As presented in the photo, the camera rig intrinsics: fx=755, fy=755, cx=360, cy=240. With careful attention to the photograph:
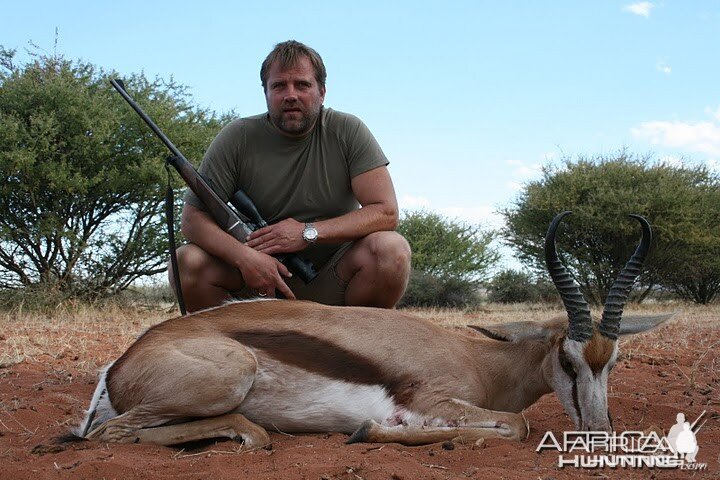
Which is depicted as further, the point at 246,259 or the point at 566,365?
the point at 246,259

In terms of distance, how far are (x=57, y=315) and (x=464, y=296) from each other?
11494mm

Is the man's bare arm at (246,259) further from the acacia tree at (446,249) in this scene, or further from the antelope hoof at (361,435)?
the acacia tree at (446,249)

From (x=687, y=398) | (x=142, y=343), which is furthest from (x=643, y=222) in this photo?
(x=142, y=343)

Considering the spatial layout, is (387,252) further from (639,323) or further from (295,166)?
(639,323)

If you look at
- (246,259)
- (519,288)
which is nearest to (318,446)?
(246,259)

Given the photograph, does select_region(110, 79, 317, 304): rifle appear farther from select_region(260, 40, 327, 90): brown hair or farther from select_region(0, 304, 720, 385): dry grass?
select_region(0, 304, 720, 385): dry grass

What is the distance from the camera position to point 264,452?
134 inches

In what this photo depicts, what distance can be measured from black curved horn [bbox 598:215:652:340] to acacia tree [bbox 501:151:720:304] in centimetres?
1582

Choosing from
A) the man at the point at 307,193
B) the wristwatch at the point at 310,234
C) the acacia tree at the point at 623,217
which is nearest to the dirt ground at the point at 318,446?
the man at the point at 307,193

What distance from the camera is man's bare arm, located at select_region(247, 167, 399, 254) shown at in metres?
4.91

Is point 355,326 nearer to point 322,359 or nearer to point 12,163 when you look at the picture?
point 322,359

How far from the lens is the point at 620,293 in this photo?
12.8 ft

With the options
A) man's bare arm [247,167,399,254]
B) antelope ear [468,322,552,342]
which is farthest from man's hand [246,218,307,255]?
antelope ear [468,322,552,342]

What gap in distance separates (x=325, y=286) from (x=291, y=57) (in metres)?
1.62
